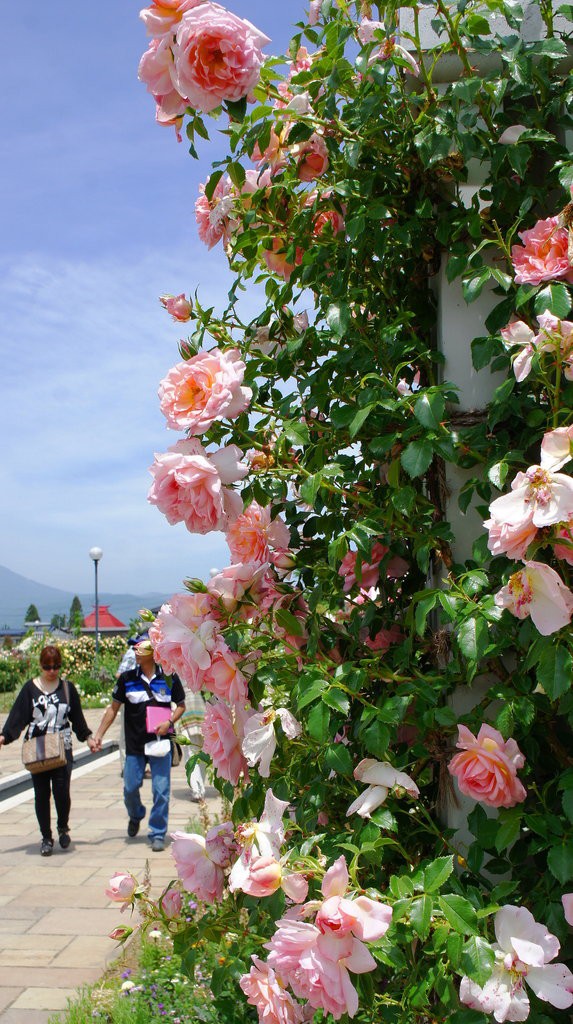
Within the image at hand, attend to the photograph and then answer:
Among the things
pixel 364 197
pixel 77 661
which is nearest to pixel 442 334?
pixel 364 197

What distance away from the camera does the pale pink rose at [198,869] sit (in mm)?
1620

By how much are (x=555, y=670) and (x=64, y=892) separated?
558 cm

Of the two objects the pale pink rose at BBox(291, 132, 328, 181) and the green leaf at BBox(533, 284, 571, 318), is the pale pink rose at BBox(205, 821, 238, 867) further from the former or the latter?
the pale pink rose at BBox(291, 132, 328, 181)

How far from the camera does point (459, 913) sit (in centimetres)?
117

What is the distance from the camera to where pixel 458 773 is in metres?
1.33

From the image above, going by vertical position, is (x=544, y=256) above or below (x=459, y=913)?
above

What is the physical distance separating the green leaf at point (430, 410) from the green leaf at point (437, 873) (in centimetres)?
62

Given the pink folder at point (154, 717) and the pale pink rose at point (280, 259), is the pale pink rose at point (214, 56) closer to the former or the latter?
the pale pink rose at point (280, 259)

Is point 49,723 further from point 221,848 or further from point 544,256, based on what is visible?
point 544,256

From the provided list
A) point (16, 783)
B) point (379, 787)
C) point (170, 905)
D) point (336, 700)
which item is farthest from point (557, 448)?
point (16, 783)

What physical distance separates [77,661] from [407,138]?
1893cm

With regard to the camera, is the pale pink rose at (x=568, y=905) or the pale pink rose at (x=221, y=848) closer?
the pale pink rose at (x=568, y=905)

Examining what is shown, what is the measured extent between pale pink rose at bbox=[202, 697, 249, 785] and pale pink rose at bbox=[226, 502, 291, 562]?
26 cm

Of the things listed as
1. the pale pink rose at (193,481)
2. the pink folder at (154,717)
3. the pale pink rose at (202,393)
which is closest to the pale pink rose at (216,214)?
the pale pink rose at (202,393)
